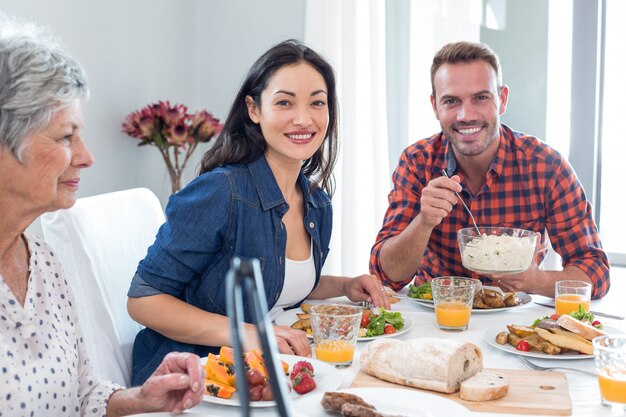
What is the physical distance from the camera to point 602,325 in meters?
1.77

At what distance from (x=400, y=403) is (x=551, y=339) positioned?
434 millimetres

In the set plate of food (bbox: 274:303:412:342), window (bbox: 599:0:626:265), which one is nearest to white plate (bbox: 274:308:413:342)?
plate of food (bbox: 274:303:412:342)

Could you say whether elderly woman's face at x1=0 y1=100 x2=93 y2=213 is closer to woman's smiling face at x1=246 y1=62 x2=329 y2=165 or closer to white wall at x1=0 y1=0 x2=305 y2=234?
woman's smiling face at x1=246 y1=62 x2=329 y2=165

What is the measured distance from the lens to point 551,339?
61.2 inches

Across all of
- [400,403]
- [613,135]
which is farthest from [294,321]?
[613,135]

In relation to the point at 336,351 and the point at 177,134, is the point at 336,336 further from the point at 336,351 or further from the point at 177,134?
the point at 177,134

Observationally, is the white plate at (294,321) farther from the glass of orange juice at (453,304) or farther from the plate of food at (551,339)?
the plate of food at (551,339)

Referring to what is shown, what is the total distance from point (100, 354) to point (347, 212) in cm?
196

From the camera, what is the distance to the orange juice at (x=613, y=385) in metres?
1.28

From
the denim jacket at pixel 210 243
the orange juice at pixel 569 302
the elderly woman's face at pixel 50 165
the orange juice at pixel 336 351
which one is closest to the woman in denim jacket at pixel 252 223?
the denim jacket at pixel 210 243

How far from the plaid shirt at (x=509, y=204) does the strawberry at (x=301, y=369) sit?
1.07 m

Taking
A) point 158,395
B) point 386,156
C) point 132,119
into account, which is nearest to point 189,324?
point 158,395

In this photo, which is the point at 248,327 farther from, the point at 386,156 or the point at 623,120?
the point at 623,120

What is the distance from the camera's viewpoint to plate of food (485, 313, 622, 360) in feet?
5.06
